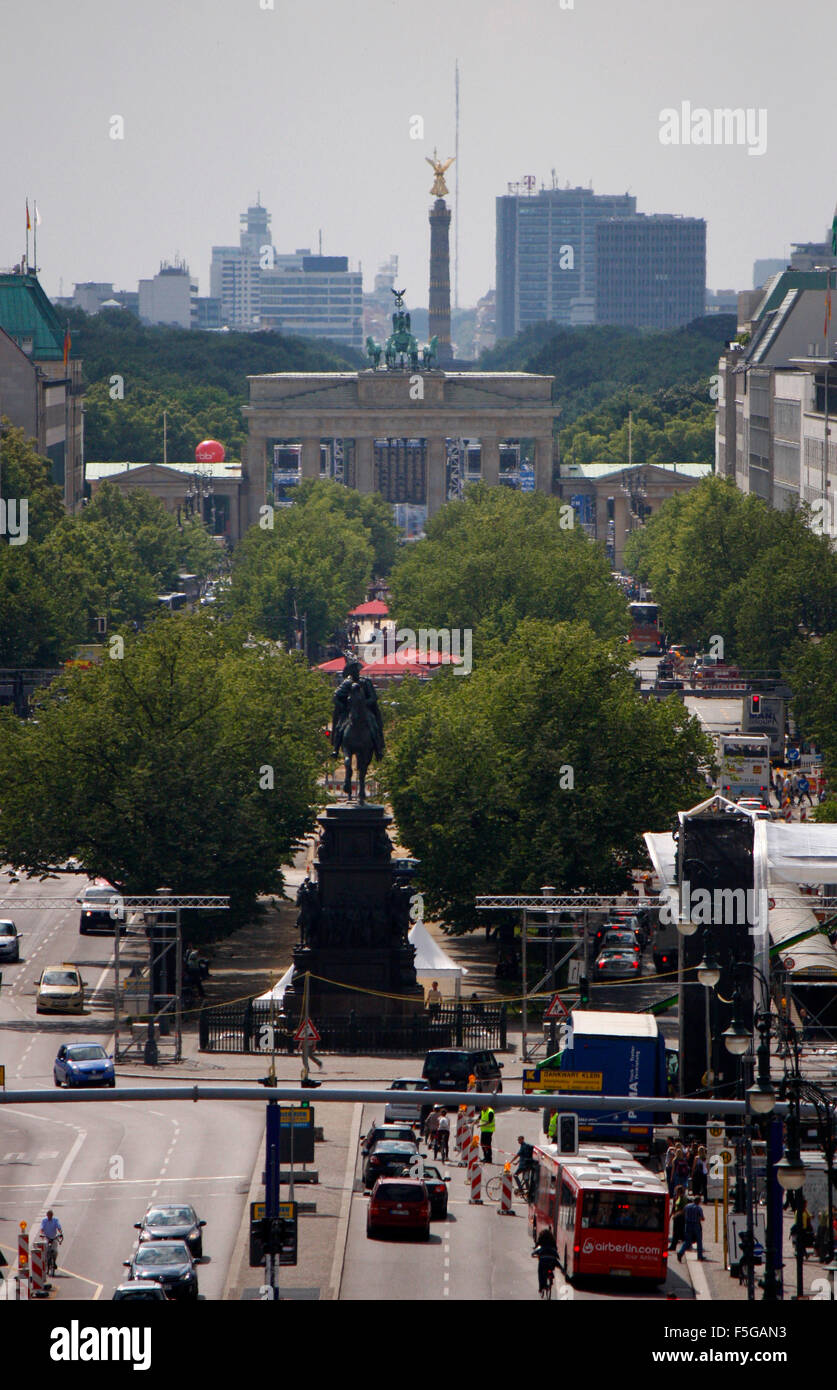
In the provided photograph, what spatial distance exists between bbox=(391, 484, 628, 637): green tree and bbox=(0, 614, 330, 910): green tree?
3766cm

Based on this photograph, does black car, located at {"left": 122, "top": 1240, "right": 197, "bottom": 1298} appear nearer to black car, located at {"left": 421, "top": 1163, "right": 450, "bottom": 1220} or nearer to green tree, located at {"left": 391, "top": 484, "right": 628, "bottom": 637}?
black car, located at {"left": 421, "top": 1163, "right": 450, "bottom": 1220}

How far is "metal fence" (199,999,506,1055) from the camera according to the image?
5584 centimetres

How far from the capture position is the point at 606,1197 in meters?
37.8

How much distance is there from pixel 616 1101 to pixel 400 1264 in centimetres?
883

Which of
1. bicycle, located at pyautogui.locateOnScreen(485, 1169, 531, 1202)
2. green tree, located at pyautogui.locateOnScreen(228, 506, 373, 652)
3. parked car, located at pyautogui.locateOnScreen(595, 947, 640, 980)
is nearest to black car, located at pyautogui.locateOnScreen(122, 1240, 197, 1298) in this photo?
bicycle, located at pyautogui.locateOnScreen(485, 1169, 531, 1202)

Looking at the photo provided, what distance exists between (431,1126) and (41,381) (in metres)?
114

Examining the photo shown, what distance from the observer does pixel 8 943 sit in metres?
66.9

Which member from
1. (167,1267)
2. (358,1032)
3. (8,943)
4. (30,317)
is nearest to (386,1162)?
(167,1267)

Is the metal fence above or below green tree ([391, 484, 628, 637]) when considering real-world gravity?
below

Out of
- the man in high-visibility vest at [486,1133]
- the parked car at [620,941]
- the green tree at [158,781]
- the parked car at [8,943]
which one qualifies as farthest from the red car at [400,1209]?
the parked car at [8,943]

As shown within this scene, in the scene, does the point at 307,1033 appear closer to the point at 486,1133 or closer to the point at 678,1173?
the point at 486,1133

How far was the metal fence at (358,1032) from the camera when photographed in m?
55.8

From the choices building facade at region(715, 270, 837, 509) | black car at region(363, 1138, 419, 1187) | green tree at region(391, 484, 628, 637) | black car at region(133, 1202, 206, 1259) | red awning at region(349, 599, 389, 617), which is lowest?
red awning at region(349, 599, 389, 617)
